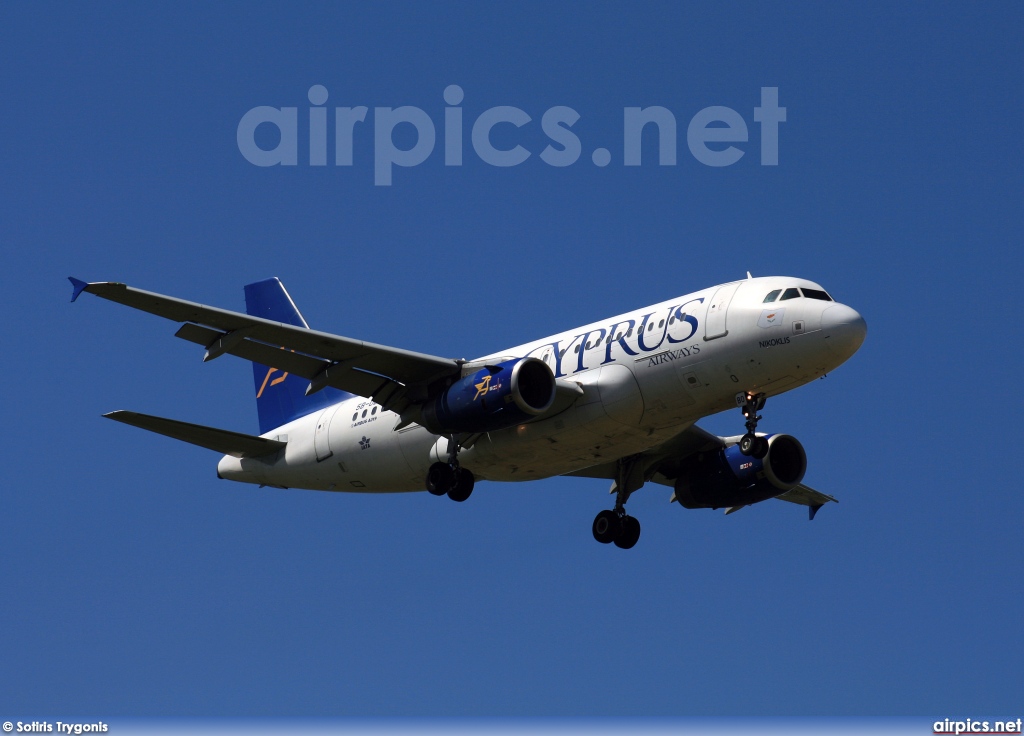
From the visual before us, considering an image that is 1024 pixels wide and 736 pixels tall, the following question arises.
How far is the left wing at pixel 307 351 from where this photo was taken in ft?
111

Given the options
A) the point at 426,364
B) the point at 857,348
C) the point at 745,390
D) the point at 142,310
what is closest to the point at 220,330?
the point at 142,310

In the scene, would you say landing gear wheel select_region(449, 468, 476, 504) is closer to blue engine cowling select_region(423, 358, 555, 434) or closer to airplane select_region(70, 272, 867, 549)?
airplane select_region(70, 272, 867, 549)

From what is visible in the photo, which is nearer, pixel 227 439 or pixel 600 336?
pixel 600 336

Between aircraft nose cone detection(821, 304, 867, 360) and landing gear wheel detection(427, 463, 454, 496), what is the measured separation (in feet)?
33.0

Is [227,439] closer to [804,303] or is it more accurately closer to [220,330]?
[220,330]

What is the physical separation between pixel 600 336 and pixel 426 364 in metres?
4.37

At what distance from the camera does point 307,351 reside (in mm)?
36438

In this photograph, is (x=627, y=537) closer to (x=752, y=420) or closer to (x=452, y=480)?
(x=452, y=480)

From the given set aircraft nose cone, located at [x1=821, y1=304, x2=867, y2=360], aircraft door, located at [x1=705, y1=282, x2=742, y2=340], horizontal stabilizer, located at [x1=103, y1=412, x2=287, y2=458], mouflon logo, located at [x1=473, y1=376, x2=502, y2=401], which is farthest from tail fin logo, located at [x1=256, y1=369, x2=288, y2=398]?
aircraft nose cone, located at [x1=821, y1=304, x2=867, y2=360]

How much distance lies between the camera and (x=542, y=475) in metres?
39.5

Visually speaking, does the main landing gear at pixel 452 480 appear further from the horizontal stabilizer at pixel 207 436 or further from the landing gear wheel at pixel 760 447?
the landing gear wheel at pixel 760 447

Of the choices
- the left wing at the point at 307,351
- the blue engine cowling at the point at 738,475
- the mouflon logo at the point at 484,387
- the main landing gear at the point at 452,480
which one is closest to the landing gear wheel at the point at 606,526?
the blue engine cowling at the point at 738,475

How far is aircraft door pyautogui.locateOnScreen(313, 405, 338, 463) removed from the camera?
41625 mm

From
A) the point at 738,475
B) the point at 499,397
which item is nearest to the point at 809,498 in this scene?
the point at 738,475
